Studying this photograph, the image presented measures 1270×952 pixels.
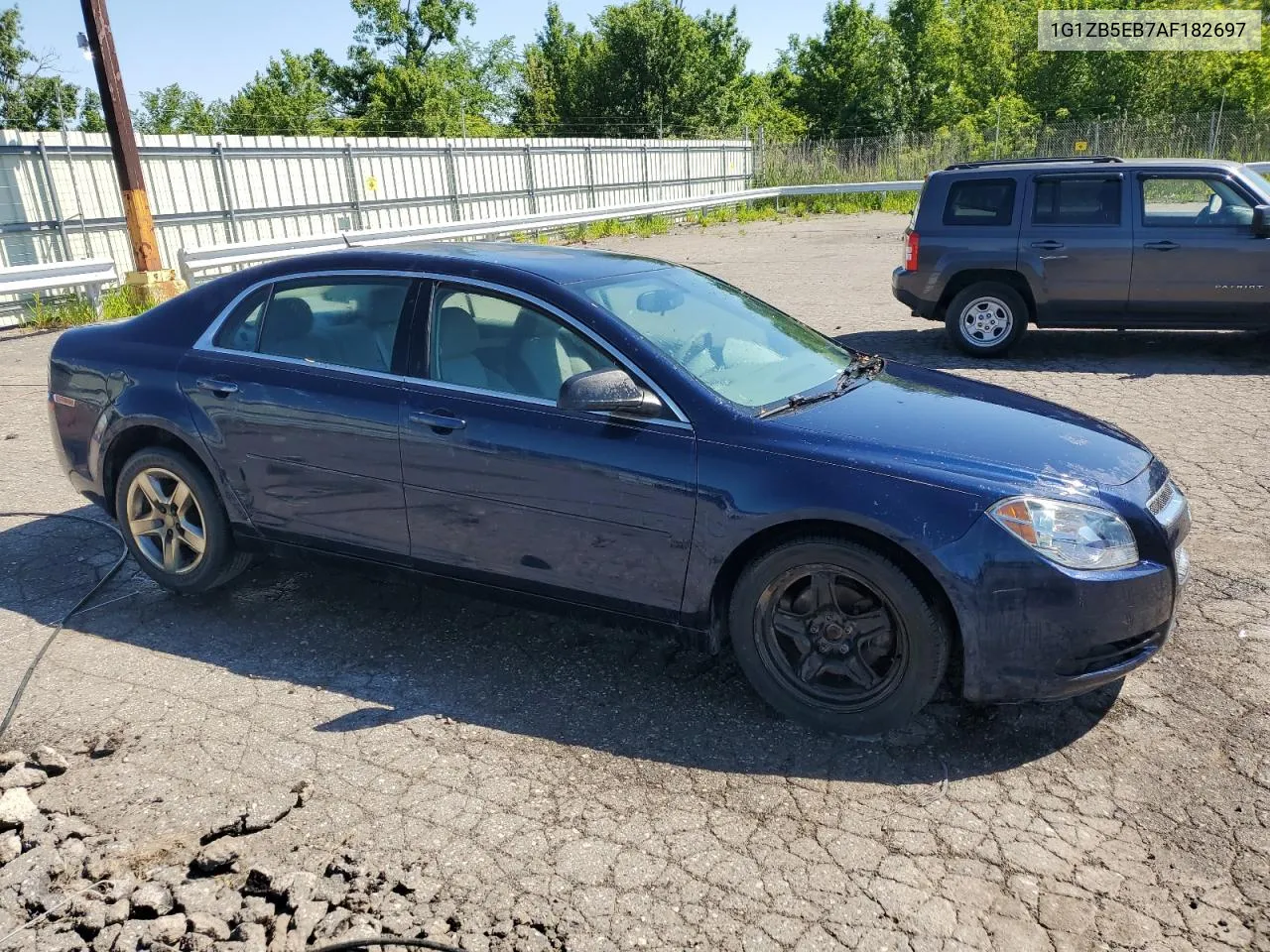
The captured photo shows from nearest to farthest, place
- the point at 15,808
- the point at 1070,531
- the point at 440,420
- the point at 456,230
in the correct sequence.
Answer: the point at 15,808, the point at 1070,531, the point at 440,420, the point at 456,230

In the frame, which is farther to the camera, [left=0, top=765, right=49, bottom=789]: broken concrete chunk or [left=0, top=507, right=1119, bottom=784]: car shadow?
[left=0, top=507, right=1119, bottom=784]: car shadow

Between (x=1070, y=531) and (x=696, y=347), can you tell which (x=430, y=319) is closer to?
(x=696, y=347)

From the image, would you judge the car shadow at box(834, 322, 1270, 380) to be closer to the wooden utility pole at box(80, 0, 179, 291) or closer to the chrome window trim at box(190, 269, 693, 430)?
the chrome window trim at box(190, 269, 693, 430)

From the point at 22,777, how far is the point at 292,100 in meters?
65.5

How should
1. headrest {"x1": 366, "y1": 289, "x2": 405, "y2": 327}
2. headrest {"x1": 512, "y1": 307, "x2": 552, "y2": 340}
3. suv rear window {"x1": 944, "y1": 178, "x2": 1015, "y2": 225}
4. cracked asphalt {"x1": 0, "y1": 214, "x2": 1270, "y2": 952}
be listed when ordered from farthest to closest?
suv rear window {"x1": 944, "y1": 178, "x2": 1015, "y2": 225} < headrest {"x1": 366, "y1": 289, "x2": 405, "y2": 327} < headrest {"x1": 512, "y1": 307, "x2": 552, "y2": 340} < cracked asphalt {"x1": 0, "y1": 214, "x2": 1270, "y2": 952}

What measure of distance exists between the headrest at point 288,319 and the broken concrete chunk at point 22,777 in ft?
6.45

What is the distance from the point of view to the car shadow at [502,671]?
3.40 metres

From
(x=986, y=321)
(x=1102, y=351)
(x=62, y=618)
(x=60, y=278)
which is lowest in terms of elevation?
(x=1102, y=351)

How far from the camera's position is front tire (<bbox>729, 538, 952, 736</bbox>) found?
3.27m

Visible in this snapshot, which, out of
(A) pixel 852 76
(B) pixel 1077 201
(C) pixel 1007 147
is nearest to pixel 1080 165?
(B) pixel 1077 201

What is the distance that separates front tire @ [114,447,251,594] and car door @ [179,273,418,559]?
0.68 feet

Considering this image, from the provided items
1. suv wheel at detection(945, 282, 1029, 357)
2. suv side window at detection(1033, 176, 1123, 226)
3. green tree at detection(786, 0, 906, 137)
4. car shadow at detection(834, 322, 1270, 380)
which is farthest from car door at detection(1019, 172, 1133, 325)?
green tree at detection(786, 0, 906, 137)

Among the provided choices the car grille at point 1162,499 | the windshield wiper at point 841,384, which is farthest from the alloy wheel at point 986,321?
the car grille at point 1162,499

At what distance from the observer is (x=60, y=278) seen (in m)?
13.2
